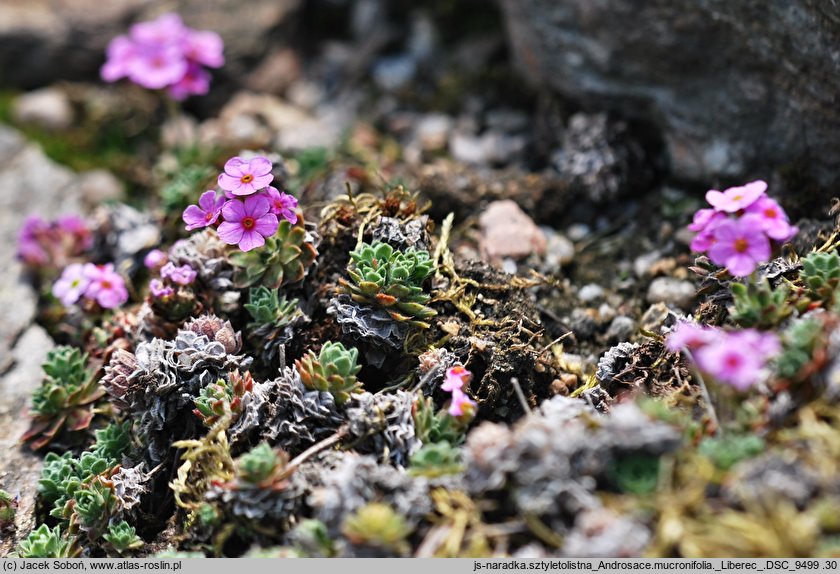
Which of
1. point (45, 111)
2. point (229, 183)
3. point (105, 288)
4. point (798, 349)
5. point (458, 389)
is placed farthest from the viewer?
point (45, 111)

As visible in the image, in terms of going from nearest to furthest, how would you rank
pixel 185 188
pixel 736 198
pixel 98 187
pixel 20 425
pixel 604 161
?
pixel 736 198 → pixel 20 425 → pixel 185 188 → pixel 604 161 → pixel 98 187

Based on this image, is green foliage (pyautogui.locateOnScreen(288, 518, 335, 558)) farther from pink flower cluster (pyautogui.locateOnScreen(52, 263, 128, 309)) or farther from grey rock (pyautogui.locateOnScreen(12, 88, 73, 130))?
grey rock (pyautogui.locateOnScreen(12, 88, 73, 130))

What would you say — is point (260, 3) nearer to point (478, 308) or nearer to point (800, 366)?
point (478, 308)

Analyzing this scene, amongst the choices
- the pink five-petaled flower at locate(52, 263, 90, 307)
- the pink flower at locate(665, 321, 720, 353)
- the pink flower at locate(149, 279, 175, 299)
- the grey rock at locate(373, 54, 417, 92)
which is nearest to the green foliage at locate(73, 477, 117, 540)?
the pink flower at locate(149, 279, 175, 299)

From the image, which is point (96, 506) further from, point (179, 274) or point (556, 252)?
point (556, 252)

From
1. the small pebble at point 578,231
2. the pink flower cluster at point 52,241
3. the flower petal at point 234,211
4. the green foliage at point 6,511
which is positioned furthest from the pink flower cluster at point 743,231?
the pink flower cluster at point 52,241

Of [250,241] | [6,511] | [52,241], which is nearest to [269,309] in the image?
[250,241]

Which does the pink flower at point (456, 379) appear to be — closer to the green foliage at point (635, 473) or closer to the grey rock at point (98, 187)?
the green foliage at point (635, 473)
